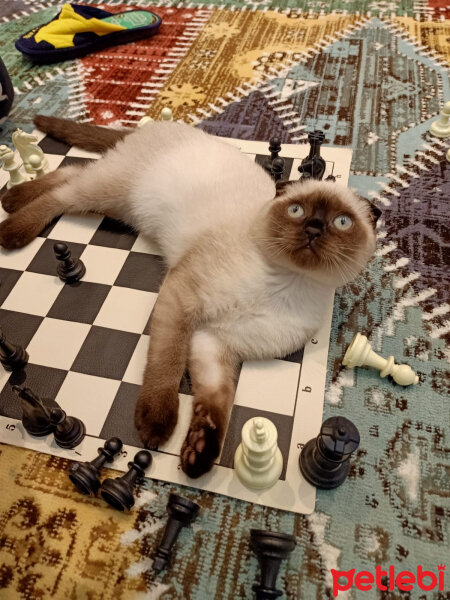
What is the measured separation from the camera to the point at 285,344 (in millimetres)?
1148

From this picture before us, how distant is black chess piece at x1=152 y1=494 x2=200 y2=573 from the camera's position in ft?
2.94

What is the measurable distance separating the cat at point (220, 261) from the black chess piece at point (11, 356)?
0.35 meters

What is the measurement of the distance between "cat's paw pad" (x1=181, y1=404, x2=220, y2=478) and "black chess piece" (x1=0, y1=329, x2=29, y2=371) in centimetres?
50

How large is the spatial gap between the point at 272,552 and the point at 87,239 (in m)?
1.11

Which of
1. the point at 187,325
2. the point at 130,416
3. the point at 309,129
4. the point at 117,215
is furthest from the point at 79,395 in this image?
the point at 309,129

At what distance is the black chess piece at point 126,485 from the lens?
3.07 ft

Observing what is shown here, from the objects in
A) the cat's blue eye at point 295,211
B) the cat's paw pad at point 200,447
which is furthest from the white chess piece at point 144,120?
the cat's paw pad at point 200,447

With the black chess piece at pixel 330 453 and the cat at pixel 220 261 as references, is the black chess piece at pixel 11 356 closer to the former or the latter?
the cat at pixel 220 261

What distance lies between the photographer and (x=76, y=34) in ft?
7.77

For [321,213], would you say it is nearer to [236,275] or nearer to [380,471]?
[236,275]

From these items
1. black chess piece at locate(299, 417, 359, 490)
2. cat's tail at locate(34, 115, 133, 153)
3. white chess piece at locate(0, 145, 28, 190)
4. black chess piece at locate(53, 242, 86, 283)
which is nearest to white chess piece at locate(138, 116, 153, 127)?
cat's tail at locate(34, 115, 133, 153)

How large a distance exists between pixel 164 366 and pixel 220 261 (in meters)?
0.30

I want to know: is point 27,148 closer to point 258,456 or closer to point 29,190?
point 29,190

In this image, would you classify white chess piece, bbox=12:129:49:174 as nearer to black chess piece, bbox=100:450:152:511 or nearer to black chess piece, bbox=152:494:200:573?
black chess piece, bbox=100:450:152:511
